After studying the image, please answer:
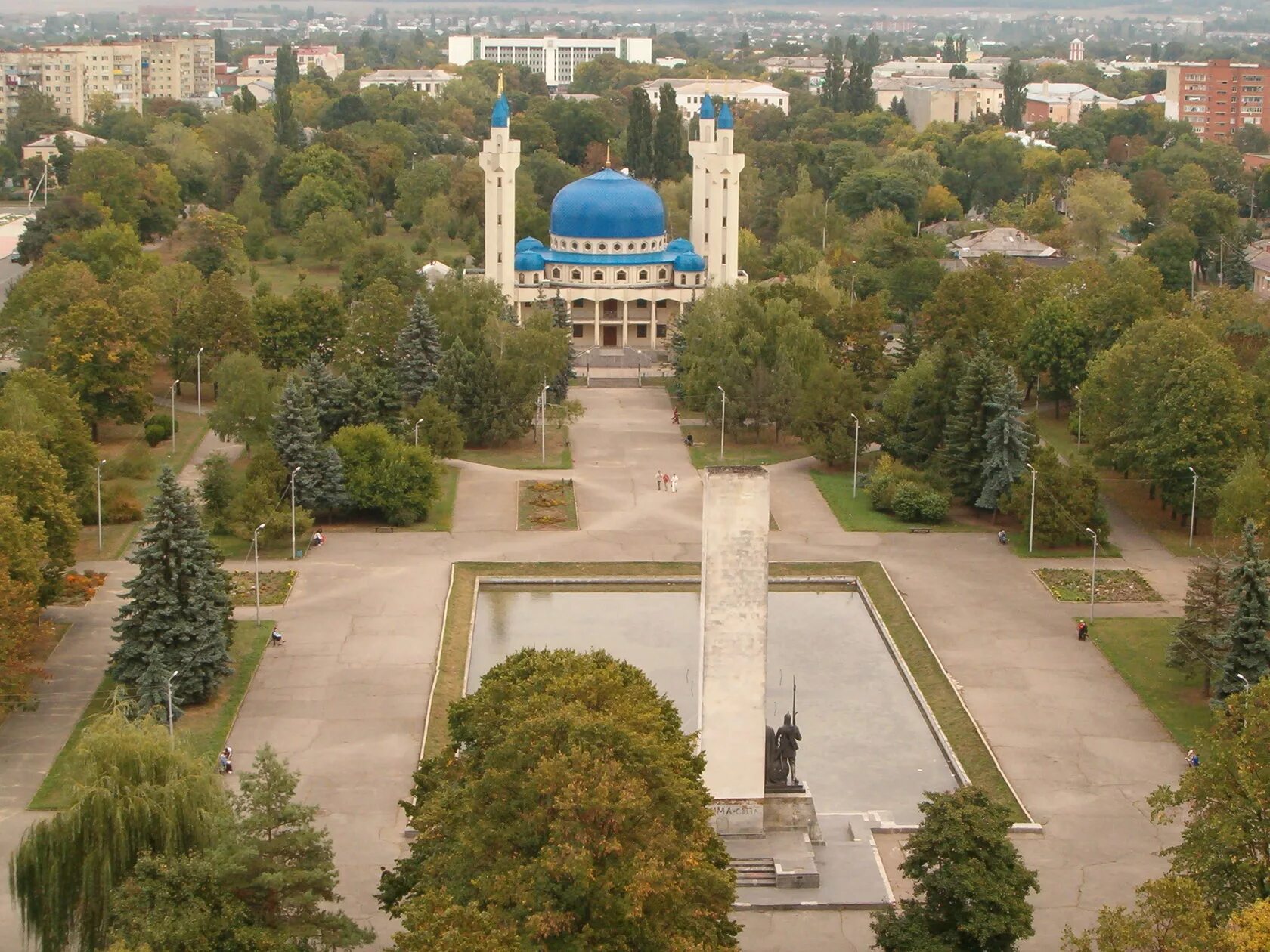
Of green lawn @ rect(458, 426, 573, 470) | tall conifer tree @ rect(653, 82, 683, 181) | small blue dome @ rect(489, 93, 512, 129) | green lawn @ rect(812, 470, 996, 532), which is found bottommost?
green lawn @ rect(812, 470, 996, 532)

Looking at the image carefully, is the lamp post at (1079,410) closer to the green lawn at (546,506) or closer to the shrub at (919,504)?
the shrub at (919,504)

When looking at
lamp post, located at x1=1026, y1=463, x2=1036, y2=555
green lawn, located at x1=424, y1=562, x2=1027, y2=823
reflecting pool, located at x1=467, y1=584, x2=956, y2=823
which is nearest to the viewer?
reflecting pool, located at x1=467, y1=584, x2=956, y2=823

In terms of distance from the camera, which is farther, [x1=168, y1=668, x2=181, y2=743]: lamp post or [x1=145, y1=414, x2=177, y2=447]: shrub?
[x1=145, y1=414, x2=177, y2=447]: shrub

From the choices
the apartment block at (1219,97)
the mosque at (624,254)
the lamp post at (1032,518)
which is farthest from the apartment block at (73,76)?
the lamp post at (1032,518)

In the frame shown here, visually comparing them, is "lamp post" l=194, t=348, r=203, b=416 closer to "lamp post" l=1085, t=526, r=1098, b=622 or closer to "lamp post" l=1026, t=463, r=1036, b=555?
"lamp post" l=1026, t=463, r=1036, b=555

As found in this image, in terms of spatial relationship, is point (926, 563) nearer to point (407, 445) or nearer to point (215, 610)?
point (407, 445)

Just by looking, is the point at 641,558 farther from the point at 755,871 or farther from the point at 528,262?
the point at 528,262

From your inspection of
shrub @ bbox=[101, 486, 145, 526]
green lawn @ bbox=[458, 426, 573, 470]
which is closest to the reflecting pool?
shrub @ bbox=[101, 486, 145, 526]
